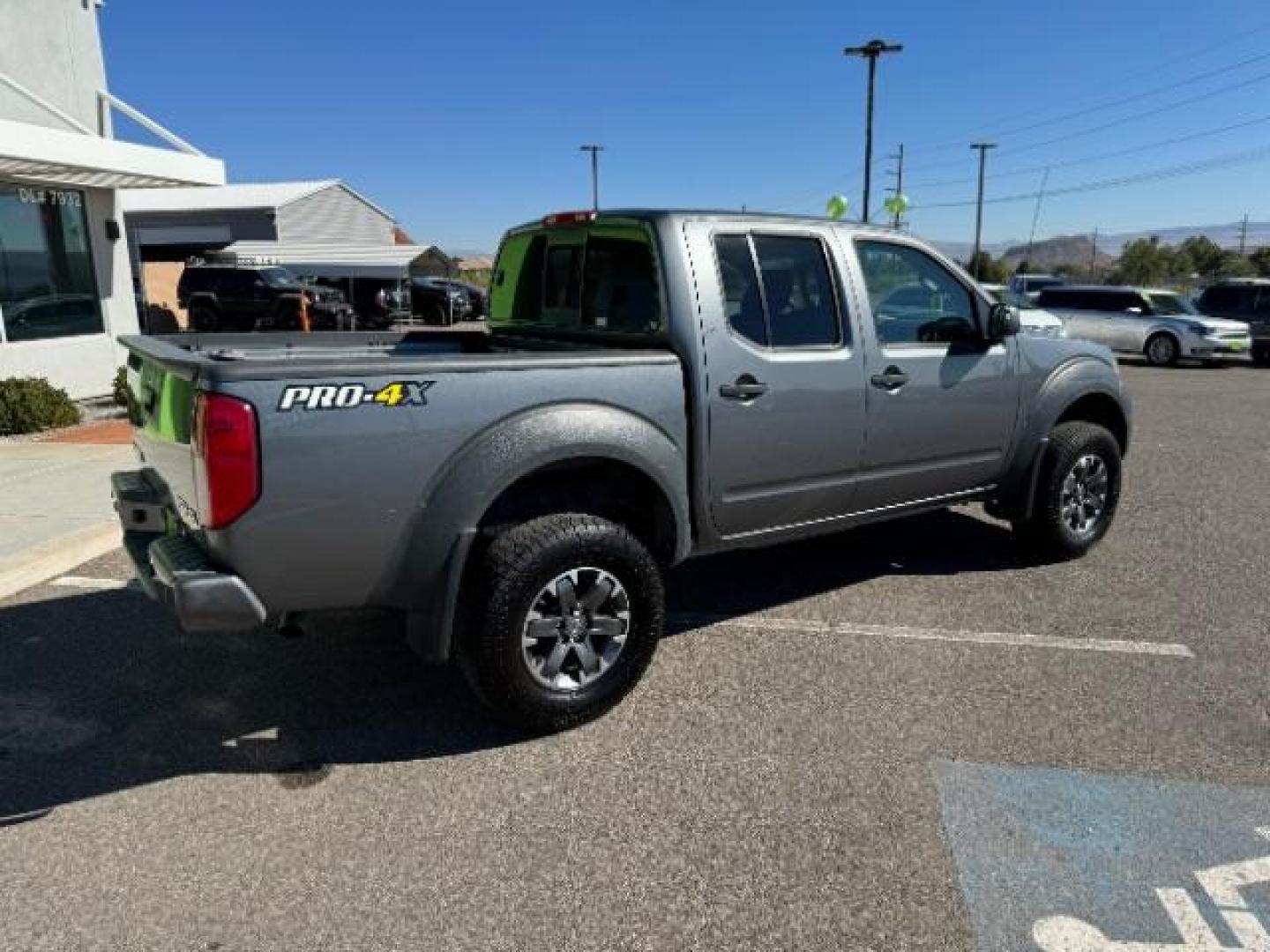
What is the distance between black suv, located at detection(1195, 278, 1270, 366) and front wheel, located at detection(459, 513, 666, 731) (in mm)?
21117

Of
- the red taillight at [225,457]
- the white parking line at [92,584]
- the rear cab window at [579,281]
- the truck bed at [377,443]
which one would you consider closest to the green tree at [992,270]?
the rear cab window at [579,281]

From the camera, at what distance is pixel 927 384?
466 centimetres

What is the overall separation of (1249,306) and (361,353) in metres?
21.3

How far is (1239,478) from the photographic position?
26.7 ft

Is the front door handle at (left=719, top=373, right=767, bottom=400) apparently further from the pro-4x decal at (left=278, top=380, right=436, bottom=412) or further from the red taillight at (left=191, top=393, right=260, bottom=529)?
the red taillight at (left=191, top=393, right=260, bottom=529)

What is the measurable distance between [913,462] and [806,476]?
0.77m

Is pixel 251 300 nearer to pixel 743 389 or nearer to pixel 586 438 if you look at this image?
pixel 743 389

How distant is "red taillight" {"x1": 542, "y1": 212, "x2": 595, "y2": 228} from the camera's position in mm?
4383

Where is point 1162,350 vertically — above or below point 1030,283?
below

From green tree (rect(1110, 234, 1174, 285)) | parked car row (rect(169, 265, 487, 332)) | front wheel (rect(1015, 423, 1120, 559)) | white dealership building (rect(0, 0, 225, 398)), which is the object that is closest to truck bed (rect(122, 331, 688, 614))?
front wheel (rect(1015, 423, 1120, 559))

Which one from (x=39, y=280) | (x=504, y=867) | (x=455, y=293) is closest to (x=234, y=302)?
(x=455, y=293)

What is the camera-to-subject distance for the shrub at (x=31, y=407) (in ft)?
30.6

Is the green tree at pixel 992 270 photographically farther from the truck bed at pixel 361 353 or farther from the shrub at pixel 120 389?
the truck bed at pixel 361 353

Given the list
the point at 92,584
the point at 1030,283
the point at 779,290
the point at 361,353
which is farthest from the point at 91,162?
the point at 1030,283
